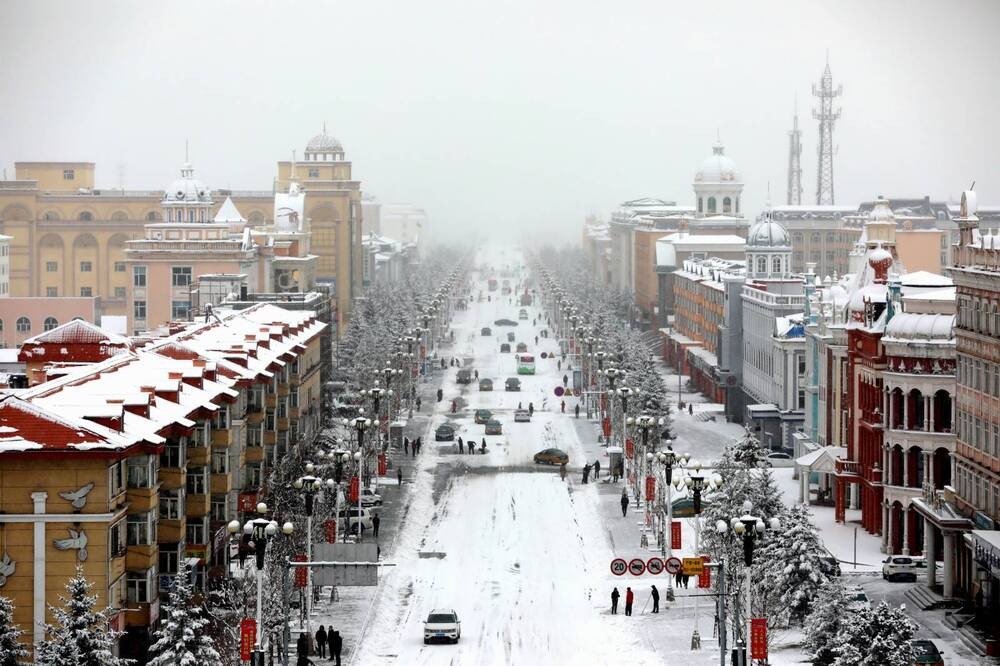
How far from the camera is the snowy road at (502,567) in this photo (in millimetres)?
52625

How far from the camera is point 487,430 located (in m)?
105

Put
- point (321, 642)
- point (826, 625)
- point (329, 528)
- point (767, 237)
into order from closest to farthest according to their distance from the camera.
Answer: point (826, 625) → point (321, 642) → point (329, 528) → point (767, 237)

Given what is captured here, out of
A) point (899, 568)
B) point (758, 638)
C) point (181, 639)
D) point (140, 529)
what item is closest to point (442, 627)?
point (140, 529)

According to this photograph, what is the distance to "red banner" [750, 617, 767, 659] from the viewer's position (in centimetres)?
4584

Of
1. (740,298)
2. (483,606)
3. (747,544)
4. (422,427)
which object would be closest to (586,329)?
(740,298)

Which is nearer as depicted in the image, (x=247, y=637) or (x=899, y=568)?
(x=247, y=637)

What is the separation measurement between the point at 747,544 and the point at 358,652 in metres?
13.3

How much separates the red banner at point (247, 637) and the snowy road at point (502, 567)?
5.83m

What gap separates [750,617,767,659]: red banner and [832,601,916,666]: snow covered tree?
3912 mm

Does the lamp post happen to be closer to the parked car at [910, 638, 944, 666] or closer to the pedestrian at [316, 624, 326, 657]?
the pedestrian at [316, 624, 326, 657]

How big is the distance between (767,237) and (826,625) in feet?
269

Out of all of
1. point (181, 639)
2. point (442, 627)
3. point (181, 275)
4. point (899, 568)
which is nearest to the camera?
point (181, 639)

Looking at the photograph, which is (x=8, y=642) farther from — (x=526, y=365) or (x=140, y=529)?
(x=526, y=365)

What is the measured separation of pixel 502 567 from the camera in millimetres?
64750
